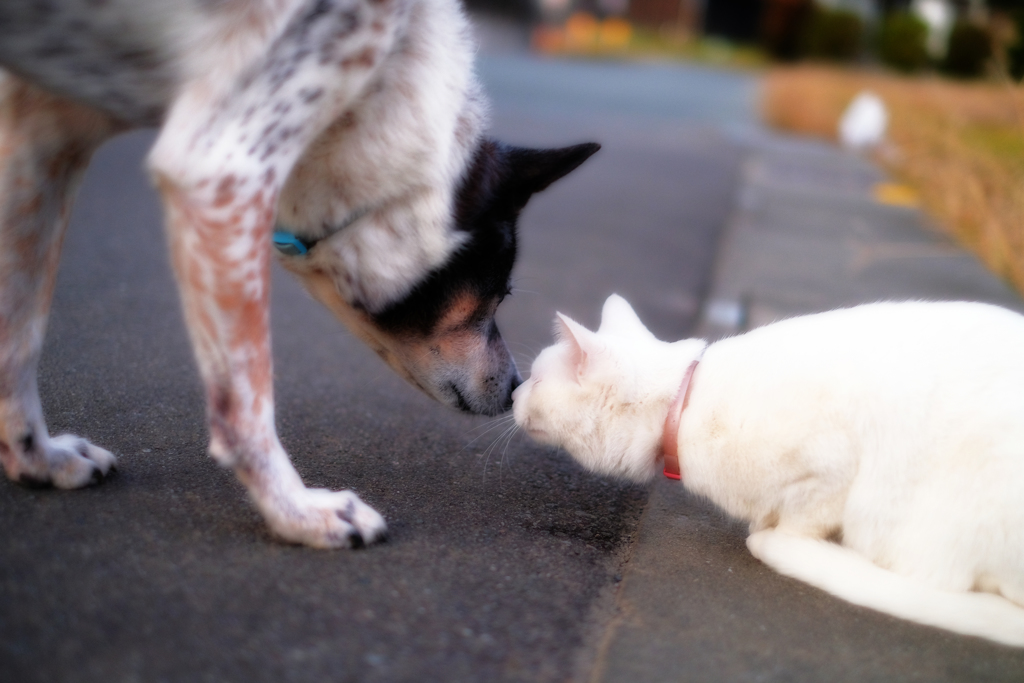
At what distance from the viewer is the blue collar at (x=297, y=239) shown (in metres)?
2.23

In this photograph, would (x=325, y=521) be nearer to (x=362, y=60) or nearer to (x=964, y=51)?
(x=362, y=60)

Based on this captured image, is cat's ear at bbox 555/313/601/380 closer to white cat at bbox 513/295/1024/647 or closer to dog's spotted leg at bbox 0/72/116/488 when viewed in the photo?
white cat at bbox 513/295/1024/647

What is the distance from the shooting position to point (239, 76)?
184cm

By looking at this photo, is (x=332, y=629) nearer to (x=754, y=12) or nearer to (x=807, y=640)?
(x=807, y=640)

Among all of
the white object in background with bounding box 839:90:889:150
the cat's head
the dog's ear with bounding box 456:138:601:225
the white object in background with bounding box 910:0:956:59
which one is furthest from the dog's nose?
the white object in background with bounding box 910:0:956:59

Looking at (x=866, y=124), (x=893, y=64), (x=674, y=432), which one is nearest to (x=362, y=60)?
(x=674, y=432)

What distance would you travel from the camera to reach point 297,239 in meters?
2.27

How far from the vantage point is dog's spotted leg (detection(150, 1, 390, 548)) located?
1.83 metres

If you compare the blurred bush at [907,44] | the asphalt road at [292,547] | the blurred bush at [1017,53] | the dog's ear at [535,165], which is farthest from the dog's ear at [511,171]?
the blurred bush at [907,44]

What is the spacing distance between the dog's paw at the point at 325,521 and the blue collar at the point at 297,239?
646mm

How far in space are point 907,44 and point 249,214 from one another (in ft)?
96.4

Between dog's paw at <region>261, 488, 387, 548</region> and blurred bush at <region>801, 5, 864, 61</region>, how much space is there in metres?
31.0

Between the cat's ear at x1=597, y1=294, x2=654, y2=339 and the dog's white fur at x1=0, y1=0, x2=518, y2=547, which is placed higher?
the dog's white fur at x1=0, y1=0, x2=518, y2=547

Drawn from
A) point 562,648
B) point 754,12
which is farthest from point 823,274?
point 754,12
